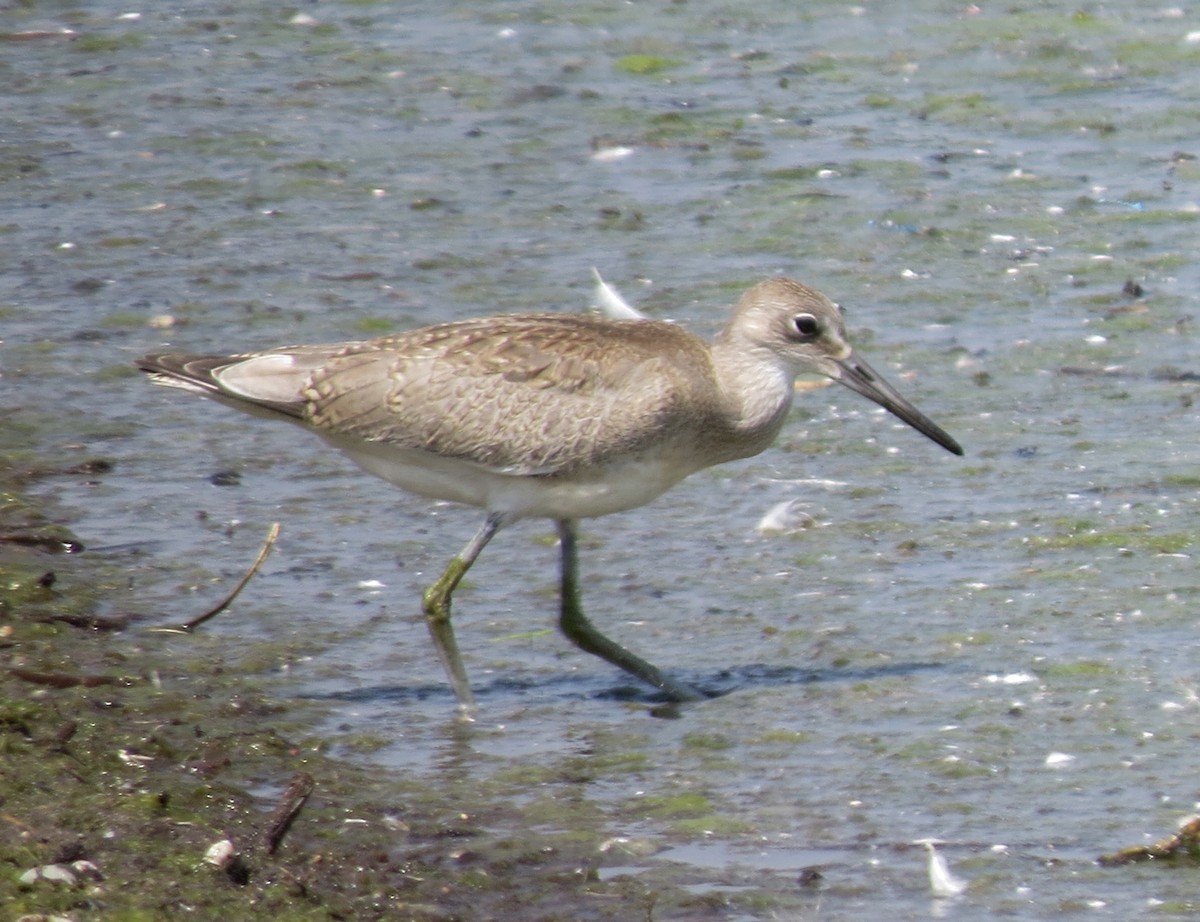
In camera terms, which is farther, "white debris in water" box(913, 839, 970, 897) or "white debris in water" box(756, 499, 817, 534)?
"white debris in water" box(756, 499, 817, 534)

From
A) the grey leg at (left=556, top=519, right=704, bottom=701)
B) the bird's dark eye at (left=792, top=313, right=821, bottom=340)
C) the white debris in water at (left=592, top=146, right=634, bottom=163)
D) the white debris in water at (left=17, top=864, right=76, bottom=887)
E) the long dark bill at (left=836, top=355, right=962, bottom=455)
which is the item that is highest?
the bird's dark eye at (left=792, top=313, right=821, bottom=340)

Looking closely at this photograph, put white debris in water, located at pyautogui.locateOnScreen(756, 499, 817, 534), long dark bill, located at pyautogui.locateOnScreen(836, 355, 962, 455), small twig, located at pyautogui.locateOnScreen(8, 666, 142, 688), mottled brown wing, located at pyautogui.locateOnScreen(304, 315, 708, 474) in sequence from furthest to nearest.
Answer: white debris in water, located at pyautogui.locateOnScreen(756, 499, 817, 534) < long dark bill, located at pyautogui.locateOnScreen(836, 355, 962, 455) < mottled brown wing, located at pyautogui.locateOnScreen(304, 315, 708, 474) < small twig, located at pyautogui.locateOnScreen(8, 666, 142, 688)

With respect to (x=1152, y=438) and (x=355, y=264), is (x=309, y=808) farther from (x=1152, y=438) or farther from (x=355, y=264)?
(x=355, y=264)

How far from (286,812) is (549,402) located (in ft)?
5.35

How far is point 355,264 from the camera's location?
32.9ft

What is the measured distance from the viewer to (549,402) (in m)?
6.43

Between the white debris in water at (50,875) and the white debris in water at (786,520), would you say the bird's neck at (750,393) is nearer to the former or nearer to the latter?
the white debris in water at (786,520)

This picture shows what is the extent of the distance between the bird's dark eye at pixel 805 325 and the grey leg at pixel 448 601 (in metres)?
1.04

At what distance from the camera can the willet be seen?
6414mm

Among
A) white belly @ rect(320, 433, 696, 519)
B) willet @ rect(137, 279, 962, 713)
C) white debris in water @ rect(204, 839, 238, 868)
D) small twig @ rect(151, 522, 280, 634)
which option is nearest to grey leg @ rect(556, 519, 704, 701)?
willet @ rect(137, 279, 962, 713)

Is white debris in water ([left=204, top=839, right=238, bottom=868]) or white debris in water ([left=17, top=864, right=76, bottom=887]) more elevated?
white debris in water ([left=17, top=864, right=76, bottom=887])

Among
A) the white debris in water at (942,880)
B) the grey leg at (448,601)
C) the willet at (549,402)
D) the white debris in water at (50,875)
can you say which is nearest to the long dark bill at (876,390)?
the willet at (549,402)

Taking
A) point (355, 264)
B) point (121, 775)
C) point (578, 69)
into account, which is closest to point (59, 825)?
point (121, 775)

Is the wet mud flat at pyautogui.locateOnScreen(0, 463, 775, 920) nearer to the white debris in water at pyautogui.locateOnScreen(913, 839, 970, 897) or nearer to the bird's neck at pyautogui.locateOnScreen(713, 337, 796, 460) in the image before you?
the white debris in water at pyautogui.locateOnScreen(913, 839, 970, 897)
